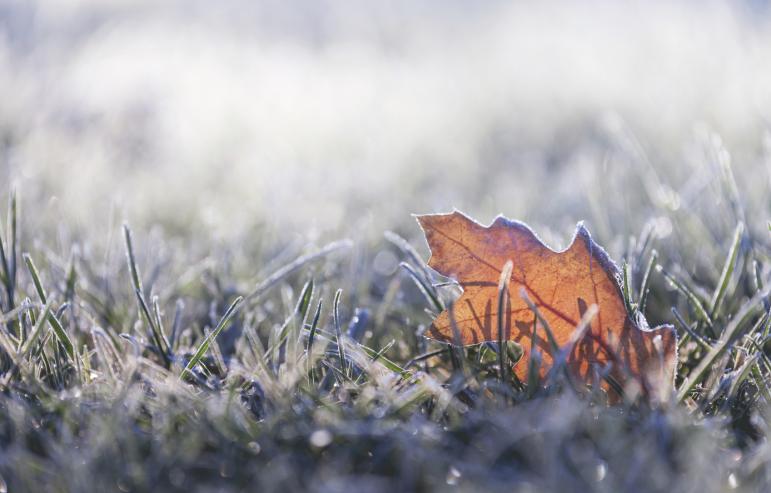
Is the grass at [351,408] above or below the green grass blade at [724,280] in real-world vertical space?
below

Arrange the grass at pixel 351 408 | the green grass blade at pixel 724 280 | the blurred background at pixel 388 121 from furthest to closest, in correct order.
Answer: the blurred background at pixel 388 121, the green grass blade at pixel 724 280, the grass at pixel 351 408

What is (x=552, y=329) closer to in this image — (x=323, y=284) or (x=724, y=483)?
(x=724, y=483)

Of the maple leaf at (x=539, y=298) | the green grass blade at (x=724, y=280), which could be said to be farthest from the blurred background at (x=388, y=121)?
the maple leaf at (x=539, y=298)

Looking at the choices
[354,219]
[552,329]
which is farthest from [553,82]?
[552,329]

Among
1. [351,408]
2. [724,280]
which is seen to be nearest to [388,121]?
[724,280]

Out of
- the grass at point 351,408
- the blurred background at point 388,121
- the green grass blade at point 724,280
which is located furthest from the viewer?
the blurred background at point 388,121

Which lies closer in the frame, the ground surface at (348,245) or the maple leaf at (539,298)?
the ground surface at (348,245)

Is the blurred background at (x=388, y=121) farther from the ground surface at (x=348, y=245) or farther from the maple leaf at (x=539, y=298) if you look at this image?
the maple leaf at (x=539, y=298)

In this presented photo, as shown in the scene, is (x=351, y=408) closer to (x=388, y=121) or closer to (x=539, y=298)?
(x=539, y=298)
